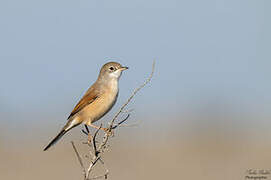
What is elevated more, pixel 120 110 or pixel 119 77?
pixel 119 77

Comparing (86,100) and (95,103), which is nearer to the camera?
(95,103)

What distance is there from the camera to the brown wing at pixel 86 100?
8.35 m

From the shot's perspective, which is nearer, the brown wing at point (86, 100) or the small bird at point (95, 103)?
the small bird at point (95, 103)

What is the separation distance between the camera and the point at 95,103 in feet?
27.2

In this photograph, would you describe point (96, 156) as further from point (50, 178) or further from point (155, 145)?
point (155, 145)

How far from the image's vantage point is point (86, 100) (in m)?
8.42

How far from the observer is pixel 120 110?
5.82 metres

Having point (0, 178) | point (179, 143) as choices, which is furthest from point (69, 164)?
point (179, 143)

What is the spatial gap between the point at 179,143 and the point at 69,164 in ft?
14.9

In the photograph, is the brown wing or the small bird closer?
the small bird

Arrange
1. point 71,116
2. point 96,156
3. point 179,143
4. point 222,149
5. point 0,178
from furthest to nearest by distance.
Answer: point 179,143, point 222,149, point 0,178, point 71,116, point 96,156

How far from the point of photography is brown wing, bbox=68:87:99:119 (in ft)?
27.4

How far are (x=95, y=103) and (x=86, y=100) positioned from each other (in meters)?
0.21

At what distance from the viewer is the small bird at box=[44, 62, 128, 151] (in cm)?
820
